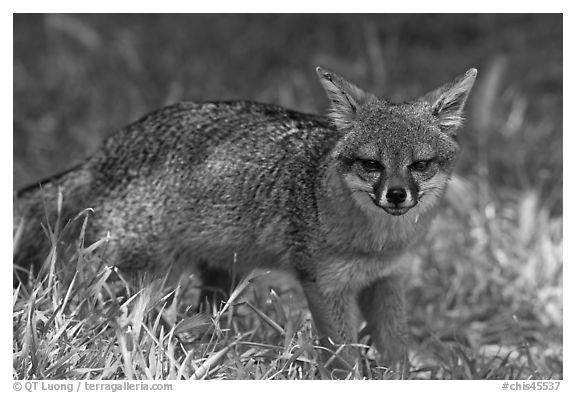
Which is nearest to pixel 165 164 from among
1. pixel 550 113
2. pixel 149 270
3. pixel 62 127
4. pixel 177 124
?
pixel 177 124

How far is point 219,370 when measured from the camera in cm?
461

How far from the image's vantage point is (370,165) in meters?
4.79

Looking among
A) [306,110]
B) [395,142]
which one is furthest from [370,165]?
[306,110]

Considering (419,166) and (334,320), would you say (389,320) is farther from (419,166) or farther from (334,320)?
(419,166)

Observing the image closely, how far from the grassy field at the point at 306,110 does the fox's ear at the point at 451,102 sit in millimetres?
1301

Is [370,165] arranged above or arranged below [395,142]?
below

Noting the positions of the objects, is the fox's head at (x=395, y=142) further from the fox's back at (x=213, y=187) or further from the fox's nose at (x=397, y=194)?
the fox's back at (x=213, y=187)

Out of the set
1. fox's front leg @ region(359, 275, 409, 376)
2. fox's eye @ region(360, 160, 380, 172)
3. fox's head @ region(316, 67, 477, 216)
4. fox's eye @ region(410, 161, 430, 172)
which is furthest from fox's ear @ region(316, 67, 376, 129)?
fox's front leg @ region(359, 275, 409, 376)

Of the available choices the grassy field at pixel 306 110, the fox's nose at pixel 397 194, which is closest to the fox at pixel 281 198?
the fox's nose at pixel 397 194

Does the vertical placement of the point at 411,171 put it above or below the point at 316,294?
above

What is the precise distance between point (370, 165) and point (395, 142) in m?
0.18

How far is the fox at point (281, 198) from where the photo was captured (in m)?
4.94

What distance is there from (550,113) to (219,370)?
18.2 feet

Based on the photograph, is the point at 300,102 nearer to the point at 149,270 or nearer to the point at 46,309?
the point at 149,270
